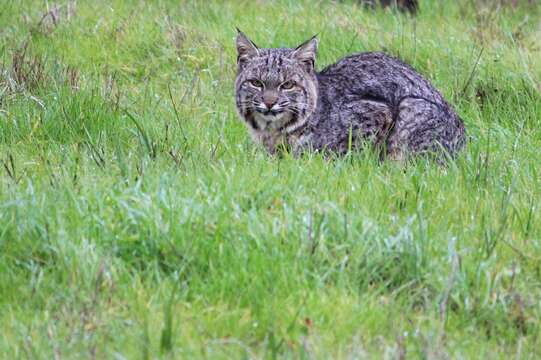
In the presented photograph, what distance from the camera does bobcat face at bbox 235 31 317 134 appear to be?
7.32 metres

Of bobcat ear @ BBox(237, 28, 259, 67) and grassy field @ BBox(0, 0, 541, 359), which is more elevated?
bobcat ear @ BBox(237, 28, 259, 67)

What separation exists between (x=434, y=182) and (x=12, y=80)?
3.30 metres

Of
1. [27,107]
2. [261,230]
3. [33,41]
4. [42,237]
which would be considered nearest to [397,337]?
[261,230]

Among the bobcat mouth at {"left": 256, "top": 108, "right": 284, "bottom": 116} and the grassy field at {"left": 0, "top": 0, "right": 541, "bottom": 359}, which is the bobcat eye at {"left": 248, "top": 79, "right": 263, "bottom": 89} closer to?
the bobcat mouth at {"left": 256, "top": 108, "right": 284, "bottom": 116}

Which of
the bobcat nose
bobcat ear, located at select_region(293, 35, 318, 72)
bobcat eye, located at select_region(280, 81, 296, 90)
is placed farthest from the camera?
bobcat ear, located at select_region(293, 35, 318, 72)

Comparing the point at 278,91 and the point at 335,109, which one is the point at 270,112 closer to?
the point at 278,91

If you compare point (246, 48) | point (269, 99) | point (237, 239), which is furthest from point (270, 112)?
point (237, 239)

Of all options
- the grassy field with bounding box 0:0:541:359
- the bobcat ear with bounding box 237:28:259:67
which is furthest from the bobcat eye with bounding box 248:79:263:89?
the grassy field with bounding box 0:0:541:359

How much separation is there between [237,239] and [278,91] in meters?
2.46

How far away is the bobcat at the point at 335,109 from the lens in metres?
7.32

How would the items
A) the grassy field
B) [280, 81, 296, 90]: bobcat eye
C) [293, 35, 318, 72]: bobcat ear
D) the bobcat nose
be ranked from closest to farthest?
the grassy field < the bobcat nose < [280, 81, 296, 90]: bobcat eye < [293, 35, 318, 72]: bobcat ear

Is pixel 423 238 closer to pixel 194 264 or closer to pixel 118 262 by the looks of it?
pixel 194 264

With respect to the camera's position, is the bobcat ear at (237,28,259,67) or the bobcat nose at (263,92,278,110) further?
the bobcat ear at (237,28,259,67)

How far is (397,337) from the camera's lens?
4.36m
